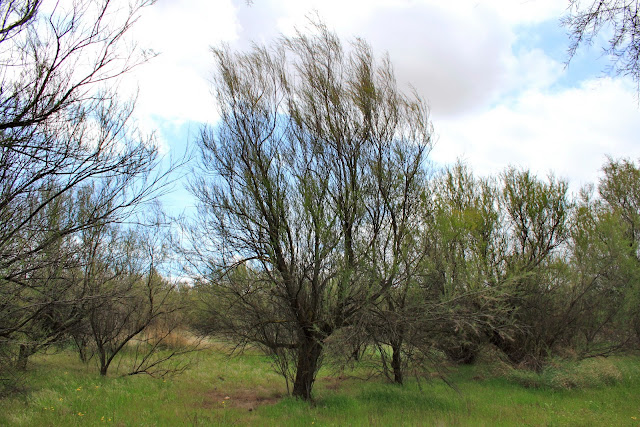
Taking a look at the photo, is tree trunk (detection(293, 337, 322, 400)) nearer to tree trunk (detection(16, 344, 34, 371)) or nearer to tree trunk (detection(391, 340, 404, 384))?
tree trunk (detection(391, 340, 404, 384))

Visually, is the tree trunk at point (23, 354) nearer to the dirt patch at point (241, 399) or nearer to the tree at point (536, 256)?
the dirt patch at point (241, 399)

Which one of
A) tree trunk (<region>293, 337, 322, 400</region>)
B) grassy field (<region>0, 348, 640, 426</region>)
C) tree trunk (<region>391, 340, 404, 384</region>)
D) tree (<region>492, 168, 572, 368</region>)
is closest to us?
grassy field (<region>0, 348, 640, 426</region>)

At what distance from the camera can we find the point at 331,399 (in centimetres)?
954

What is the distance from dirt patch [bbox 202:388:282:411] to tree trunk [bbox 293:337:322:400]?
667 mm

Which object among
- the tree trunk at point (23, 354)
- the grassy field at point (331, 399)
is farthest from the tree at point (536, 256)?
the tree trunk at point (23, 354)

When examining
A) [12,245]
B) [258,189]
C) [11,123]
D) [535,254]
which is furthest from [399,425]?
[535,254]

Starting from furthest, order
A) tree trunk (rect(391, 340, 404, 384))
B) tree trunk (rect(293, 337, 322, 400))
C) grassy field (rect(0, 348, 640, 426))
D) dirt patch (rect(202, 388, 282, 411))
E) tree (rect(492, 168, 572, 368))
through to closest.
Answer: tree (rect(492, 168, 572, 368)), dirt patch (rect(202, 388, 282, 411)), tree trunk (rect(293, 337, 322, 400)), tree trunk (rect(391, 340, 404, 384)), grassy field (rect(0, 348, 640, 426))

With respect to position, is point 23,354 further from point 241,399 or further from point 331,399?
point 331,399

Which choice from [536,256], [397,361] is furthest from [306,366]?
[536,256]

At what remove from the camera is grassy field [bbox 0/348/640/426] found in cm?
769

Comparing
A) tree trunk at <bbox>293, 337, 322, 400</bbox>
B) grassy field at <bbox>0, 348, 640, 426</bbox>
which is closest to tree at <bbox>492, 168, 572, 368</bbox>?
grassy field at <bbox>0, 348, 640, 426</bbox>

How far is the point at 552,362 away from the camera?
12891 millimetres

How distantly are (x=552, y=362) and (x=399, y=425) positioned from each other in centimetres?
811

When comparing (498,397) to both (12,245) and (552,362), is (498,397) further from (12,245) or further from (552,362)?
(12,245)
